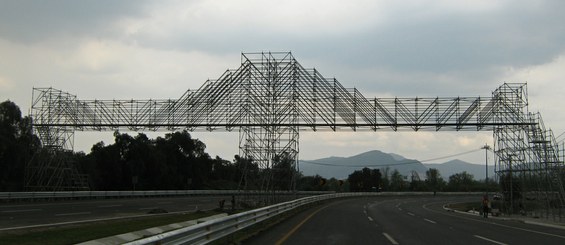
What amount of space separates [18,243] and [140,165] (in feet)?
202

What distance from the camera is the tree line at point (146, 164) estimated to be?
4025cm

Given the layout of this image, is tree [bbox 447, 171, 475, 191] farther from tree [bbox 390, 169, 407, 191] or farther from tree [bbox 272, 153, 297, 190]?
tree [bbox 272, 153, 297, 190]

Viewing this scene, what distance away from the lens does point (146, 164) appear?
252ft

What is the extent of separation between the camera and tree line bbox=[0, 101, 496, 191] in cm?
4025

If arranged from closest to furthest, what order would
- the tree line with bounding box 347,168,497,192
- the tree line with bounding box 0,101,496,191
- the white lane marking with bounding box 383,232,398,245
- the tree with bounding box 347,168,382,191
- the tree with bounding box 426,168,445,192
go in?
the white lane marking with bounding box 383,232,398,245 → the tree line with bounding box 0,101,496,191 → the tree with bounding box 347,168,382,191 → the tree line with bounding box 347,168,497,192 → the tree with bounding box 426,168,445,192

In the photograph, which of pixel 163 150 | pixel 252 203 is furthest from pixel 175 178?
pixel 252 203

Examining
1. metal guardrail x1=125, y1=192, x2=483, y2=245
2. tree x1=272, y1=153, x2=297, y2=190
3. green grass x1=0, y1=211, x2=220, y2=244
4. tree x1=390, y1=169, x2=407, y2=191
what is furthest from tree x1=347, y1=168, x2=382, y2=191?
green grass x1=0, y1=211, x2=220, y2=244

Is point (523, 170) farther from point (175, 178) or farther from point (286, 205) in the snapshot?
point (175, 178)

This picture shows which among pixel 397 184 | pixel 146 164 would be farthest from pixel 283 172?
pixel 397 184

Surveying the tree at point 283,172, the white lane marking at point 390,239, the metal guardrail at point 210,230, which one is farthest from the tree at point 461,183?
the white lane marking at point 390,239

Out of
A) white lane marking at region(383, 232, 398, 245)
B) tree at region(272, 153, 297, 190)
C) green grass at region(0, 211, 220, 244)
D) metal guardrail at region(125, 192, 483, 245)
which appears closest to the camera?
metal guardrail at region(125, 192, 483, 245)

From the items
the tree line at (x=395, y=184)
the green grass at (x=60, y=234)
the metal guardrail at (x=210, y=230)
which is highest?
the tree line at (x=395, y=184)

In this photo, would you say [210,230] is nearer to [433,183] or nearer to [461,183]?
[433,183]

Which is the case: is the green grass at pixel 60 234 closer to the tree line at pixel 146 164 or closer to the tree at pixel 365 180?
the tree line at pixel 146 164
